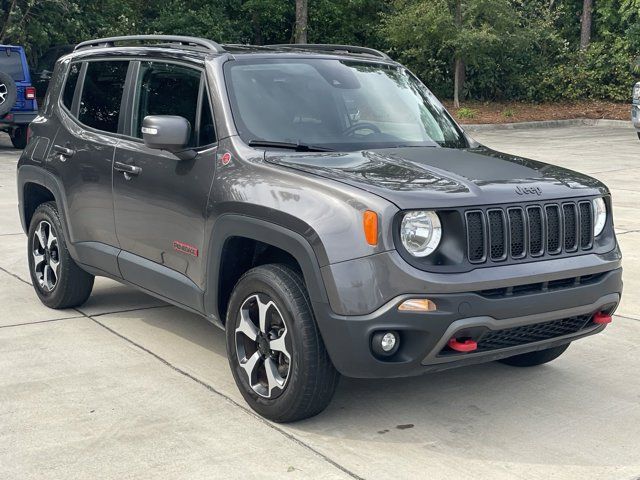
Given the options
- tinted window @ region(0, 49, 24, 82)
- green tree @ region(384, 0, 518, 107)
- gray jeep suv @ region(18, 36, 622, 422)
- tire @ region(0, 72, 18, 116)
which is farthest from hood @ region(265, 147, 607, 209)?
green tree @ region(384, 0, 518, 107)

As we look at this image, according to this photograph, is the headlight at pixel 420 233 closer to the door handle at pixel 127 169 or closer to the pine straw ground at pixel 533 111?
the door handle at pixel 127 169

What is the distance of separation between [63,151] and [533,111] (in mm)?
23436

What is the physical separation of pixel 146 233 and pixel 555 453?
8.40 feet

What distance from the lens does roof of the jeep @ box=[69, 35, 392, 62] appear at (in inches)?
217

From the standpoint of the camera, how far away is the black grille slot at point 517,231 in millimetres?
4434

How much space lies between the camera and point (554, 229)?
4617 mm

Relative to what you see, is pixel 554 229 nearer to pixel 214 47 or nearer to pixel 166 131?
pixel 166 131

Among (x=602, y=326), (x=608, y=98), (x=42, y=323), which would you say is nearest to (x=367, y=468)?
(x=602, y=326)

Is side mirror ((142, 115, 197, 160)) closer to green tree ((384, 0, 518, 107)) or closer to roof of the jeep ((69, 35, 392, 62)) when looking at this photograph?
roof of the jeep ((69, 35, 392, 62))

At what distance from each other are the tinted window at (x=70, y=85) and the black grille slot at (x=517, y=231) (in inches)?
134

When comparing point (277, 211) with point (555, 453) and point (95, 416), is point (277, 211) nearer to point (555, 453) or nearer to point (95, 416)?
point (95, 416)

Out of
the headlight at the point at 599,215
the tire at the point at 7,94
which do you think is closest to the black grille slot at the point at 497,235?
the headlight at the point at 599,215

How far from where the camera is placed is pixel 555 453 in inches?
171

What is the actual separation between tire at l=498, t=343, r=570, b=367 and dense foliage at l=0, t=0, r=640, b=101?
21097mm
